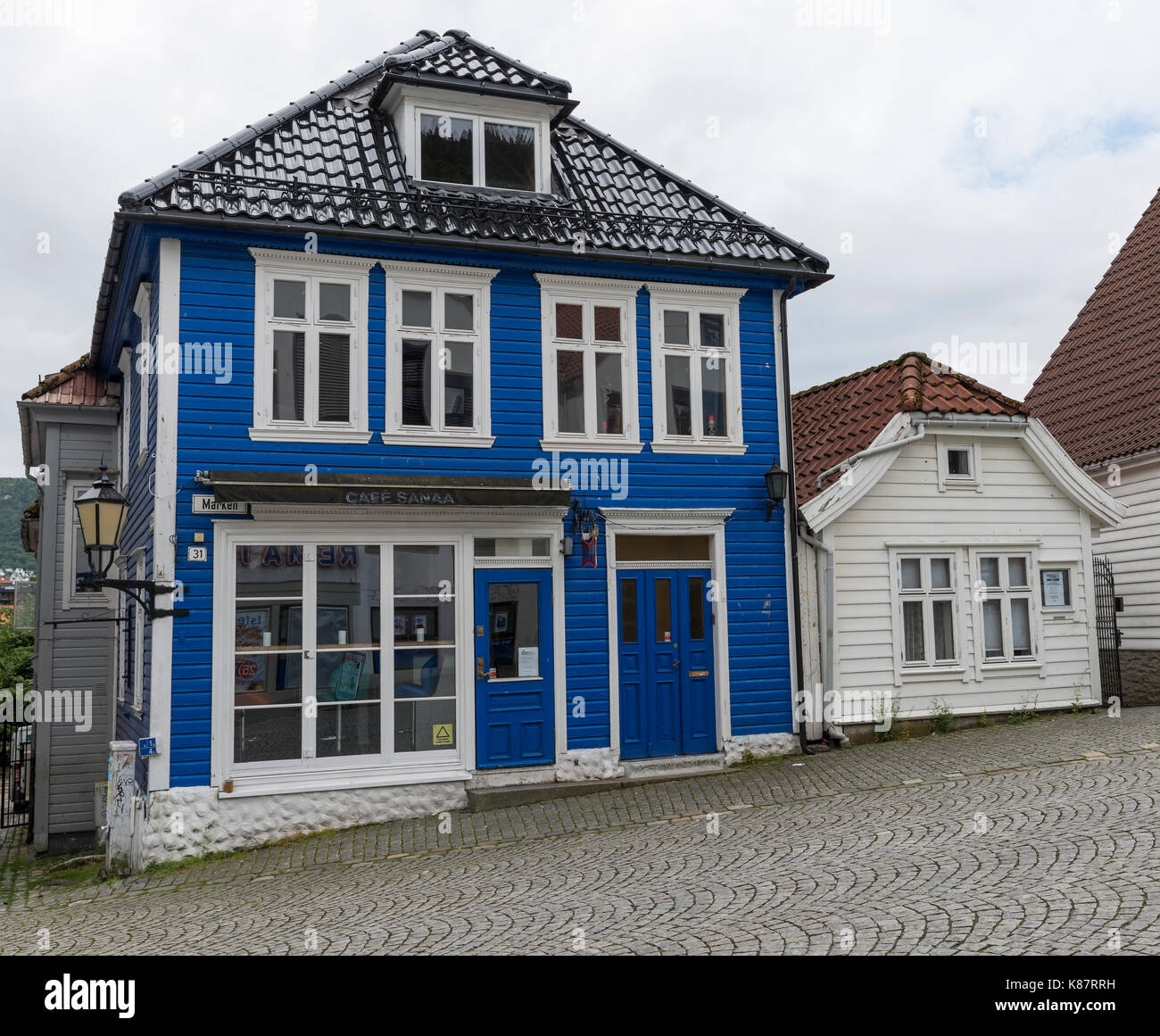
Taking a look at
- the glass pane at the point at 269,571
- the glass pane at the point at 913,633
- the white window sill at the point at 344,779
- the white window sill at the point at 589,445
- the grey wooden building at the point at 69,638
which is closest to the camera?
the white window sill at the point at 344,779

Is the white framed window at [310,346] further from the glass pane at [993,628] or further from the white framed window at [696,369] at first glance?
the glass pane at [993,628]

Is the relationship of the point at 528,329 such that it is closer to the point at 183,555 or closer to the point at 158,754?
the point at 183,555

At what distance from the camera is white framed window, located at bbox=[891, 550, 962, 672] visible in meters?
14.0

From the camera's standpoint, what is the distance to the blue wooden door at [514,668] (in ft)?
39.8

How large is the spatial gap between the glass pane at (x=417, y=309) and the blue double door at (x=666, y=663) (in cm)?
375

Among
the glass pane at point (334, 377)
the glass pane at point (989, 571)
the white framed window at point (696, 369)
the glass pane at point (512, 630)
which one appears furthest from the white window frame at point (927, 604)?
the glass pane at point (334, 377)

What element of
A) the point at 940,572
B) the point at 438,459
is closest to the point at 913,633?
the point at 940,572

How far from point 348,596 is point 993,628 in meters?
8.54

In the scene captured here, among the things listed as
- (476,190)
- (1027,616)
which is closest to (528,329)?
(476,190)

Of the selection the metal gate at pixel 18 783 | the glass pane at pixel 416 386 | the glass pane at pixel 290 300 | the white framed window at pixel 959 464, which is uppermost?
the glass pane at pixel 290 300

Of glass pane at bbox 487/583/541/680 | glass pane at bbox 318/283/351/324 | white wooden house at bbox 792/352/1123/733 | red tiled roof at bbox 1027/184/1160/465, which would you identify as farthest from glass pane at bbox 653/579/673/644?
red tiled roof at bbox 1027/184/1160/465

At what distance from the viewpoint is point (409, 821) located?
11.5 meters
